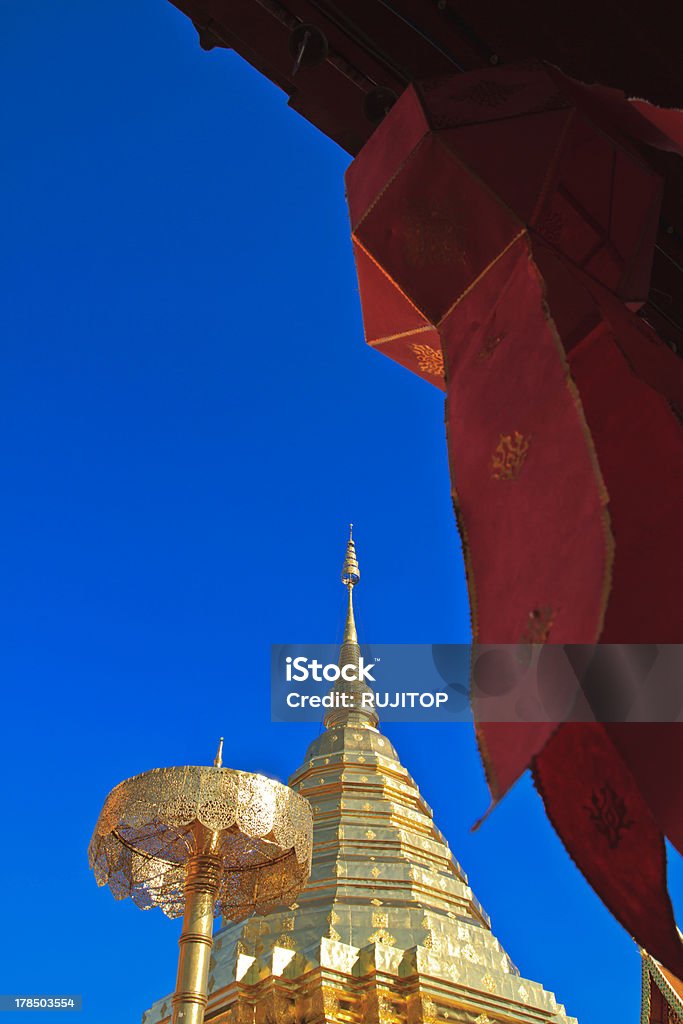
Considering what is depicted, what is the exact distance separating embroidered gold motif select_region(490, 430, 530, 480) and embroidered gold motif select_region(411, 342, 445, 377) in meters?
0.69

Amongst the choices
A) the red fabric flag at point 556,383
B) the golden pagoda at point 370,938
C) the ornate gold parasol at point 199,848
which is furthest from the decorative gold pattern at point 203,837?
the red fabric flag at point 556,383

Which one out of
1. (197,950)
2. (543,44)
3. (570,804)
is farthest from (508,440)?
(197,950)

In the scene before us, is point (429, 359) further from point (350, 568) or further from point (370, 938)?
point (350, 568)

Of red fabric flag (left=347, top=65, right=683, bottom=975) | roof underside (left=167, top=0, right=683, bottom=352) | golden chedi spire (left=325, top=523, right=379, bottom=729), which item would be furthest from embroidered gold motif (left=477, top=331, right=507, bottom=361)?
golden chedi spire (left=325, top=523, right=379, bottom=729)

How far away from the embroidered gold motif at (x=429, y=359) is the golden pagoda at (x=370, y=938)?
8000mm

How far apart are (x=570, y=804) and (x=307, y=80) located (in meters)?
1.67

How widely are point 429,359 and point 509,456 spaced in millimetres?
795

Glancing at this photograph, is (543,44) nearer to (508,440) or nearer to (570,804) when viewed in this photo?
(508,440)

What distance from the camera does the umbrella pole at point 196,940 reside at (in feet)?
17.4

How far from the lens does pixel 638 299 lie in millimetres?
1743

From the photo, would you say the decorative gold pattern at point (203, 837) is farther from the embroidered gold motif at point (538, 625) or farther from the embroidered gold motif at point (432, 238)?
the embroidered gold motif at point (538, 625)

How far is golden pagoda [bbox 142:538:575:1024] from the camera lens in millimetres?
8734

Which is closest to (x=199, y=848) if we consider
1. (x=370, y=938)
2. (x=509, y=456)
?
(x=370, y=938)

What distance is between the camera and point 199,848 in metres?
6.08
